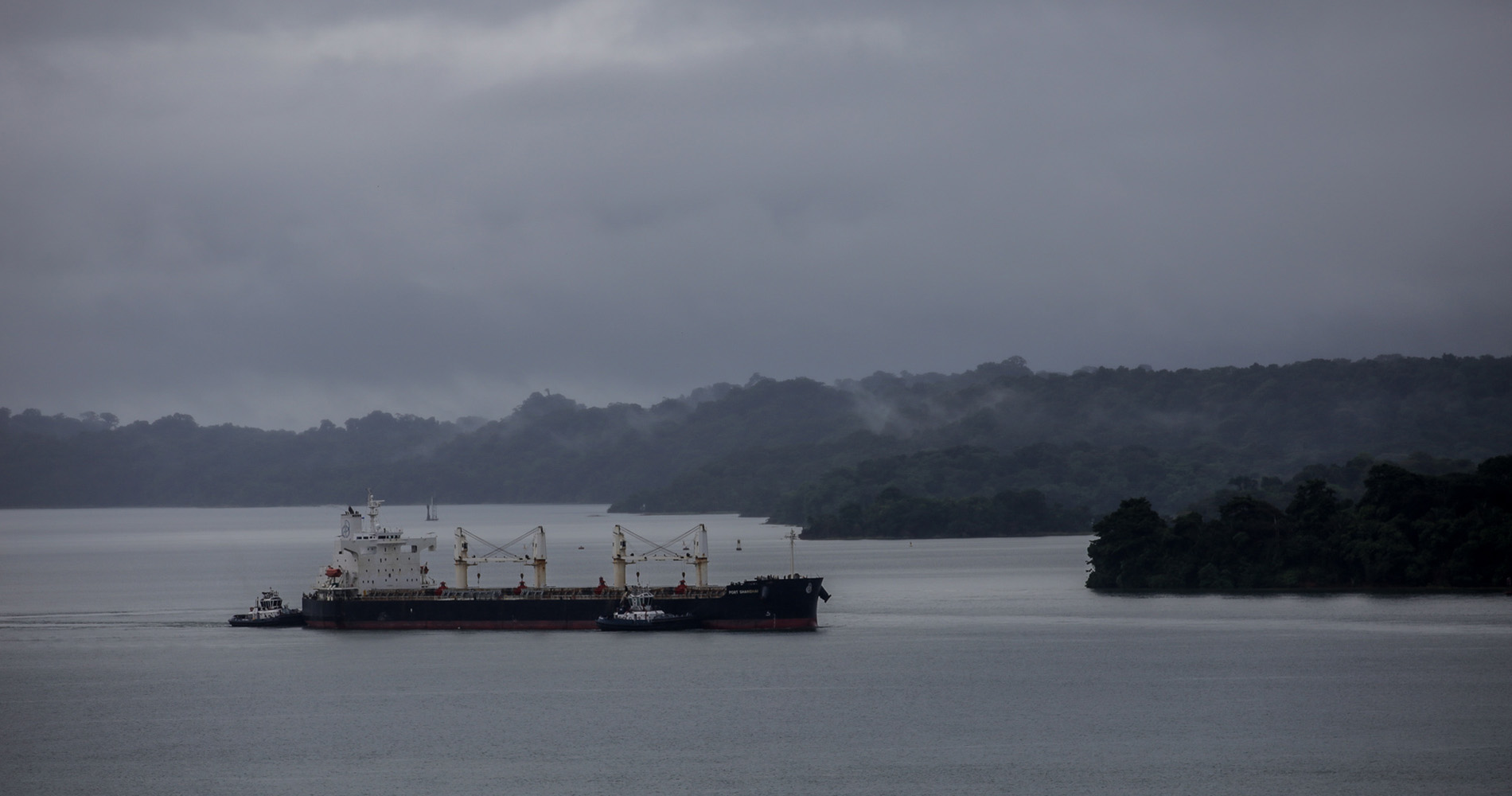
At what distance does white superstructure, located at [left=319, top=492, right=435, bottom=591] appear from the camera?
7806cm

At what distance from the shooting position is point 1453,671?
57.5 metres

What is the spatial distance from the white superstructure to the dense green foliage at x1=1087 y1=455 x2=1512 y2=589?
43.8 m

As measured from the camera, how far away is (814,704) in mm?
52781

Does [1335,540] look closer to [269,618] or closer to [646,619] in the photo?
[646,619]

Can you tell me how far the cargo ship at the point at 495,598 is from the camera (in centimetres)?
7206

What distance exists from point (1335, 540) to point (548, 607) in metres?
48.1

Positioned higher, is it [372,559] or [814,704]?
[372,559]

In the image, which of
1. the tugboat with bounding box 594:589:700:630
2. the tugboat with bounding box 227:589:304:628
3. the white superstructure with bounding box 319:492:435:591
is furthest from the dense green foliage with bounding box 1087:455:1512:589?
the tugboat with bounding box 227:589:304:628

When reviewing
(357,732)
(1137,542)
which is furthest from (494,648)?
(1137,542)

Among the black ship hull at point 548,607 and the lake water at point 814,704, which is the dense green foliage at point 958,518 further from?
the black ship hull at point 548,607

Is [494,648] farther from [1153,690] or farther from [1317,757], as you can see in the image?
[1317,757]

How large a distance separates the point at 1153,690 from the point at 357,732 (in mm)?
27468

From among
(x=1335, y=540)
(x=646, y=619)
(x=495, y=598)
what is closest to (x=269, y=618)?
(x=495, y=598)

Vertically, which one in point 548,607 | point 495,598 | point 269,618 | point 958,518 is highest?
point 958,518
